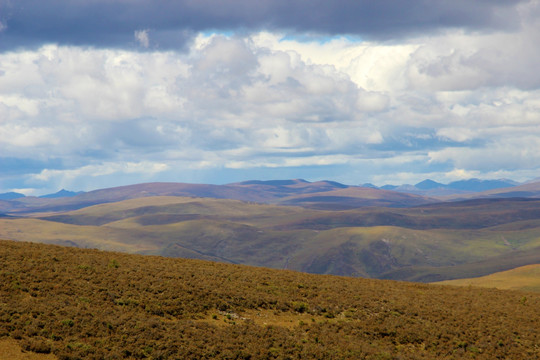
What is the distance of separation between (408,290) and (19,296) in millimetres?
47635

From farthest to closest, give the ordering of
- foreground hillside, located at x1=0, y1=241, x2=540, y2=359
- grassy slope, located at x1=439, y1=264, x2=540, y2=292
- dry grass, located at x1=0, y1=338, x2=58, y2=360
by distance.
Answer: grassy slope, located at x1=439, y1=264, x2=540, y2=292 < foreground hillside, located at x1=0, y1=241, x2=540, y2=359 < dry grass, located at x1=0, y1=338, x2=58, y2=360

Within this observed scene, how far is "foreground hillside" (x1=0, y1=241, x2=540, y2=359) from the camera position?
36.6 meters

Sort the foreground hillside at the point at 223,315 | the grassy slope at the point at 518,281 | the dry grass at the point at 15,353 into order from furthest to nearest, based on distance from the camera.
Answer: the grassy slope at the point at 518,281
the foreground hillside at the point at 223,315
the dry grass at the point at 15,353

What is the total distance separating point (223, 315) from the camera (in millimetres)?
45844

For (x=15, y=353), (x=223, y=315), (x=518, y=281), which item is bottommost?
(x=518, y=281)

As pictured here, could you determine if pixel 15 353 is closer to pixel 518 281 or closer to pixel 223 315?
pixel 223 315

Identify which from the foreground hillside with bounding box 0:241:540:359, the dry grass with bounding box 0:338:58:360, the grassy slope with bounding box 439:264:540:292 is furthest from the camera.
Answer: the grassy slope with bounding box 439:264:540:292

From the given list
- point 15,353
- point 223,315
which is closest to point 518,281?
point 223,315

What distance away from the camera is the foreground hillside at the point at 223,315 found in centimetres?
3659

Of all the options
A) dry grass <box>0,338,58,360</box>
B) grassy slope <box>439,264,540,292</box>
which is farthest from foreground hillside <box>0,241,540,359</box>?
grassy slope <box>439,264,540,292</box>

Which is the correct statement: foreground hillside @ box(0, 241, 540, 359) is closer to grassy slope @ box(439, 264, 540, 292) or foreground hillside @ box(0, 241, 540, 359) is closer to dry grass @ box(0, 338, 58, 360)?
dry grass @ box(0, 338, 58, 360)

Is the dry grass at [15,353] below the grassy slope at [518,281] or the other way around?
the other way around

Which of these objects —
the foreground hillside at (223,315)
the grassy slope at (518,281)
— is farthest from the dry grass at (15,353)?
the grassy slope at (518,281)

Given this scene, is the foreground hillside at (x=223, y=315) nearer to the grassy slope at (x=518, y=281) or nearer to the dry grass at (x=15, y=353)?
the dry grass at (x=15, y=353)
